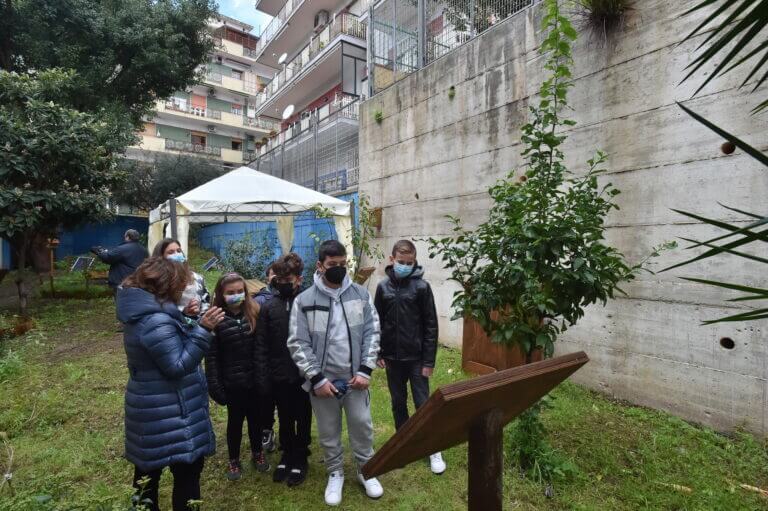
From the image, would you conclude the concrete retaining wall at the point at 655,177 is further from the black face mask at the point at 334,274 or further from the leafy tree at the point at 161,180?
the leafy tree at the point at 161,180

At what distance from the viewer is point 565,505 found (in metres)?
2.72

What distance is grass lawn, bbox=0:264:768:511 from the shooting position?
108 inches

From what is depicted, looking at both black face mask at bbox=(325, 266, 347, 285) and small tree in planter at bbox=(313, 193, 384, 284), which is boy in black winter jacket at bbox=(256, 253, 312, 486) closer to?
black face mask at bbox=(325, 266, 347, 285)

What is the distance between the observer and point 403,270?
125 inches

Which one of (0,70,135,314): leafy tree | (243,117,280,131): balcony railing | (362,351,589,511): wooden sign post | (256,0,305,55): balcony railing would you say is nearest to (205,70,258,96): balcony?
(243,117,280,131): balcony railing

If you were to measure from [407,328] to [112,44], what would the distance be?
10.8 m

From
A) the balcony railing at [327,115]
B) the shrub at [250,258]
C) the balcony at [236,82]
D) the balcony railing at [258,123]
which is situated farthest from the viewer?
the balcony railing at [258,123]

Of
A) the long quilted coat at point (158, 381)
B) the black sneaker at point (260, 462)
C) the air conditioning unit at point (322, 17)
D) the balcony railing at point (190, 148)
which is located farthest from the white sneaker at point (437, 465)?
the balcony railing at point (190, 148)

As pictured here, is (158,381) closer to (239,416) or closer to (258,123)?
(239,416)

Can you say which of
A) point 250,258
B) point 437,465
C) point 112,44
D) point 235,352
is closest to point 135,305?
point 235,352

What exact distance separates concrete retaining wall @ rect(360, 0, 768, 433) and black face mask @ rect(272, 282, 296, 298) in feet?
9.94

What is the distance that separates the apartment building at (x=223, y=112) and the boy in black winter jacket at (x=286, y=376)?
24.9 metres

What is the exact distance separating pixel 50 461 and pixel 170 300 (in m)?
2.22

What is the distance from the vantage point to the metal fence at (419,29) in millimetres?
5699
